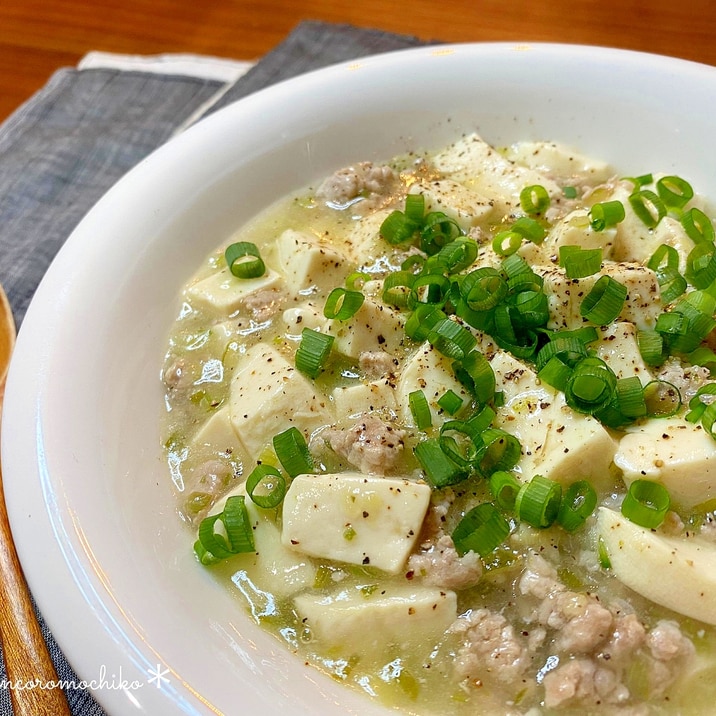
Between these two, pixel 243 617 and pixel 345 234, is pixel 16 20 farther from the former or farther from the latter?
pixel 243 617

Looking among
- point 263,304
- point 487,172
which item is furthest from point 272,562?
point 487,172

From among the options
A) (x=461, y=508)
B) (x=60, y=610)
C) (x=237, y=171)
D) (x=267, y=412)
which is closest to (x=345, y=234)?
(x=237, y=171)

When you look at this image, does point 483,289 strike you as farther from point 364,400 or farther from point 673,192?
point 673,192

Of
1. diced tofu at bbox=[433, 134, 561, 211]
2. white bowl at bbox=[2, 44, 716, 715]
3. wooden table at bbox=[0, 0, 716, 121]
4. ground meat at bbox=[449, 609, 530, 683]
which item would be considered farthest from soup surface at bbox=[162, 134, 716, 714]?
wooden table at bbox=[0, 0, 716, 121]

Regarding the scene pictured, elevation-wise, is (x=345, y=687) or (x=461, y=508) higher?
(x=461, y=508)

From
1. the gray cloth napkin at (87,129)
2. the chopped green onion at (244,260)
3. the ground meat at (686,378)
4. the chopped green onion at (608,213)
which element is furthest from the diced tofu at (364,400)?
the gray cloth napkin at (87,129)

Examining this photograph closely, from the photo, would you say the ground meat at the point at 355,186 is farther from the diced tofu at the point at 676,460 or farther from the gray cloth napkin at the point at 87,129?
the diced tofu at the point at 676,460

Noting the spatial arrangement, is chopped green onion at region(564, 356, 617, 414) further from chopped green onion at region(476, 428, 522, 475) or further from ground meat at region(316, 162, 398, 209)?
ground meat at region(316, 162, 398, 209)
